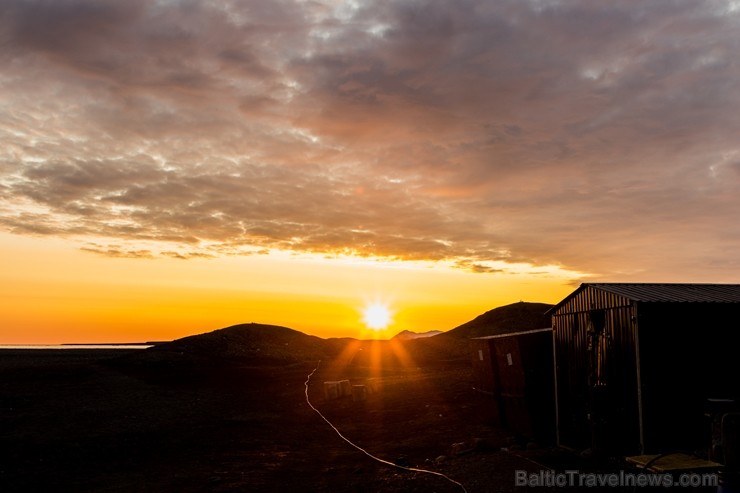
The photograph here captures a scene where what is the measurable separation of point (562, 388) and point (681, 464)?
675 cm

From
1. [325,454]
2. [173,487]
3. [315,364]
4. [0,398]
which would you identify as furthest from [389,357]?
[173,487]

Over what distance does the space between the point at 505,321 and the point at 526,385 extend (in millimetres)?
49562

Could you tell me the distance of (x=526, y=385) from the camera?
1638 cm

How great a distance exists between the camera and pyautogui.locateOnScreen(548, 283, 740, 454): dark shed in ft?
41.7

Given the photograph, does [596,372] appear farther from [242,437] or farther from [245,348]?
[245,348]

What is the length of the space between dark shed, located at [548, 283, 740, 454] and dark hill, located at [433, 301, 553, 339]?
153 ft

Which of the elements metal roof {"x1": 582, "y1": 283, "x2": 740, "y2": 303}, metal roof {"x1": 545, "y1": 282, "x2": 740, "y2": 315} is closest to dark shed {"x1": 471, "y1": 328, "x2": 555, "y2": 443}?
metal roof {"x1": 545, "y1": 282, "x2": 740, "y2": 315}

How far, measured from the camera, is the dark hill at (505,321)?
61656 mm

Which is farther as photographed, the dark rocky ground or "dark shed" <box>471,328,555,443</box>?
"dark shed" <box>471,328,555,443</box>

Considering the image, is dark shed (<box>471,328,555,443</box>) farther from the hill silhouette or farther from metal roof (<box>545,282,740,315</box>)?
the hill silhouette

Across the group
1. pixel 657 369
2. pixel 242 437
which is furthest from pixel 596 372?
pixel 242 437

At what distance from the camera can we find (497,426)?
18.0 metres

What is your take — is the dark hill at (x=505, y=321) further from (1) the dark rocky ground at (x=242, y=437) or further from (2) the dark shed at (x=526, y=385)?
(2) the dark shed at (x=526, y=385)

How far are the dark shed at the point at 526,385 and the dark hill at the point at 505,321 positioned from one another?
43.3 metres
